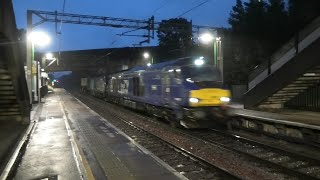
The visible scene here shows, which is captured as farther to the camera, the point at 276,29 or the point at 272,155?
the point at 276,29

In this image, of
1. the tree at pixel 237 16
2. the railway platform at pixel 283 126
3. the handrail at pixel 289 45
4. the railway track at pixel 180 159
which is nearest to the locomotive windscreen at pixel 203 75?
the railway platform at pixel 283 126

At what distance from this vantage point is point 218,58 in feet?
86.5

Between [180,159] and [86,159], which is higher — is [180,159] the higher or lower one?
the lower one

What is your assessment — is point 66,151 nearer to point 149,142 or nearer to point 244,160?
point 149,142

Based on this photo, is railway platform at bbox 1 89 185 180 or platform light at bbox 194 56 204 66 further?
platform light at bbox 194 56 204 66

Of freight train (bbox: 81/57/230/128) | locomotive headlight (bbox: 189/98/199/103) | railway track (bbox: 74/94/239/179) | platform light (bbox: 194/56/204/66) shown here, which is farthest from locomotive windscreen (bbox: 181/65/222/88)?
railway track (bbox: 74/94/239/179)

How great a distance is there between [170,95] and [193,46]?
41116 mm

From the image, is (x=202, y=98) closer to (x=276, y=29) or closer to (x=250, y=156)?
(x=250, y=156)

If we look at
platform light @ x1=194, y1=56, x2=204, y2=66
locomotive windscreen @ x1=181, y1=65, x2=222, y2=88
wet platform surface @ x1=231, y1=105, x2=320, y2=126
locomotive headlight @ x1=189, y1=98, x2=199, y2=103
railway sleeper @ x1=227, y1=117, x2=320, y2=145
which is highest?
platform light @ x1=194, y1=56, x2=204, y2=66

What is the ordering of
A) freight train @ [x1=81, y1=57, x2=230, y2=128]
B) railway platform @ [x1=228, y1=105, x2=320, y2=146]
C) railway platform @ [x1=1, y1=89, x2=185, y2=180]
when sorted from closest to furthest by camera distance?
railway platform @ [x1=1, y1=89, x2=185, y2=180], railway platform @ [x1=228, y1=105, x2=320, y2=146], freight train @ [x1=81, y1=57, x2=230, y2=128]

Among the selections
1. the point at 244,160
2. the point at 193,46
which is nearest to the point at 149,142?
the point at 244,160

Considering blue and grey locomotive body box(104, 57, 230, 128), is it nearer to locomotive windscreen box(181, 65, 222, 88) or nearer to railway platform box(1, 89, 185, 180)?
locomotive windscreen box(181, 65, 222, 88)

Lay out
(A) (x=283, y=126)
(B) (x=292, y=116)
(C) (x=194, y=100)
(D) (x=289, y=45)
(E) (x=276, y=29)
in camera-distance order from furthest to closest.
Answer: (E) (x=276, y=29)
(D) (x=289, y=45)
(B) (x=292, y=116)
(C) (x=194, y=100)
(A) (x=283, y=126)

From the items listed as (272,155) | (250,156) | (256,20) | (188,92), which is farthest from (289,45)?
(256,20)
